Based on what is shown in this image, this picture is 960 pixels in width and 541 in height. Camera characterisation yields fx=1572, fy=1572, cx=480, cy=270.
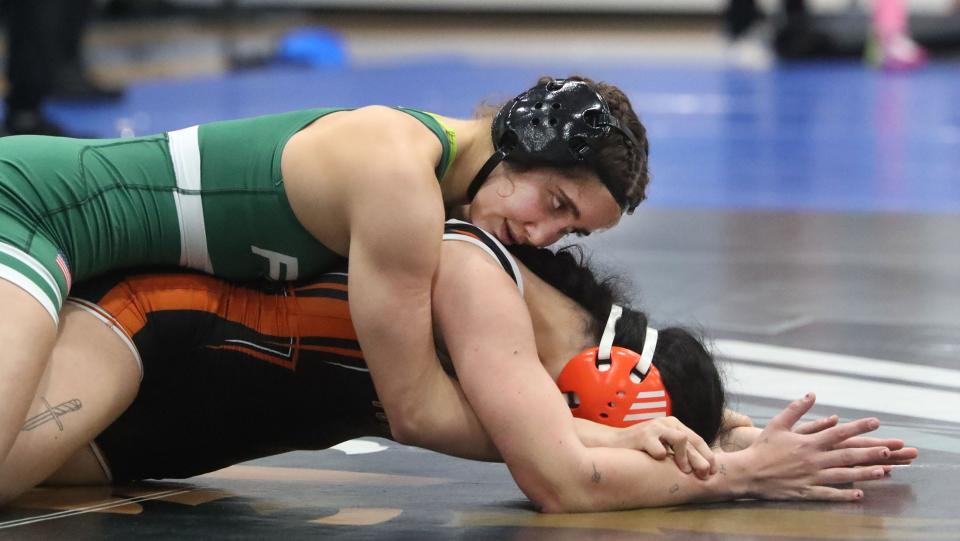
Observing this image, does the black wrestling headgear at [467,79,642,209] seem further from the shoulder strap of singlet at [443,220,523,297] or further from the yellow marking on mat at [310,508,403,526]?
the yellow marking on mat at [310,508,403,526]

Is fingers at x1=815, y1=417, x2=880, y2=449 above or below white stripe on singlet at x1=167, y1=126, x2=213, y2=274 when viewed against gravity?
below

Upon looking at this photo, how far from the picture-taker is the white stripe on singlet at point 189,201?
9.96ft


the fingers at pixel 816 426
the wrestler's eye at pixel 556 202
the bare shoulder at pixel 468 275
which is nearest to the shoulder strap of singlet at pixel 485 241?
the bare shoulder at pixel 468 275

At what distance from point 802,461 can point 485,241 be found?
2.36 ft

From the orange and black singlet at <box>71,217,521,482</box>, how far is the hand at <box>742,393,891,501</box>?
0.74 metres

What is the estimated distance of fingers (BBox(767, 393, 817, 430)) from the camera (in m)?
2.88

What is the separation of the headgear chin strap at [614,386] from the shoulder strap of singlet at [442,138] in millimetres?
444

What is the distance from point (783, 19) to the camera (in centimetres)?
1327

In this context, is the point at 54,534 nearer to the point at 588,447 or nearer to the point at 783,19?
the point at 588,447

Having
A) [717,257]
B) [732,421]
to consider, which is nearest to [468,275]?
[732,421]

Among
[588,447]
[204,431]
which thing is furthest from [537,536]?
[204,431]

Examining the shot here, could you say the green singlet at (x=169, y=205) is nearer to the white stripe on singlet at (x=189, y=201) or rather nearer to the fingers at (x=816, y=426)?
the white stripe on singlet at (x=189, y=201)

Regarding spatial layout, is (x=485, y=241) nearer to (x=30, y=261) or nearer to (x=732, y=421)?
(x=732, y=421)

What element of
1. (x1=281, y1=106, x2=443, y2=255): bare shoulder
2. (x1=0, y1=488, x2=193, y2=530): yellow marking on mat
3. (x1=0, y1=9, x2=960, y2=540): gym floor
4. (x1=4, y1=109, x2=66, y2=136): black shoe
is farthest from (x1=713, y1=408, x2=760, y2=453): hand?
(x1=4, y1=109, x2=66, y2=136): black shoe
